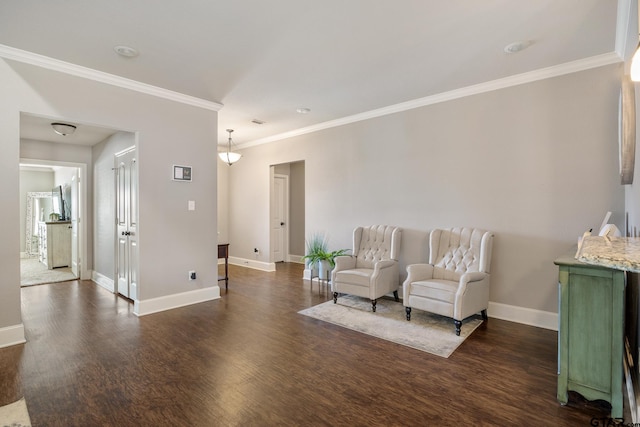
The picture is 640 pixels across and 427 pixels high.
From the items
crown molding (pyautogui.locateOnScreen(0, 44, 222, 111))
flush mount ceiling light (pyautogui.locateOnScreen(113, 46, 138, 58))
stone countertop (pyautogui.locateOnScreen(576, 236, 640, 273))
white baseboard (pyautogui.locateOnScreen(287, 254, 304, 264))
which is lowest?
white baseboard (pyautogui.locateOnScreen(287, 254, 304, 264))

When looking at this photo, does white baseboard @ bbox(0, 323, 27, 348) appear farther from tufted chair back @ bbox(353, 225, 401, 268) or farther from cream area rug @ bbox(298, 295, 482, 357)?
tufted chair back @ bbox(353, 225, 401, 268)

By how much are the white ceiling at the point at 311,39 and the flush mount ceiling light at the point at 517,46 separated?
0.19ft

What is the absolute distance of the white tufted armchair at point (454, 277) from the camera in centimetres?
321

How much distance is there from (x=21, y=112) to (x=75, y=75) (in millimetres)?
646

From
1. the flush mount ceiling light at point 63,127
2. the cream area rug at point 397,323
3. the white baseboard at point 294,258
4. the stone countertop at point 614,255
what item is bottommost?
the cream area rug at point 397,323

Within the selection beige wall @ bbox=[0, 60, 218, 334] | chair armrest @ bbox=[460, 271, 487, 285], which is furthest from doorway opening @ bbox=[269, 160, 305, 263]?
chair armrest @ bbox=[460, 271, 487, 285]

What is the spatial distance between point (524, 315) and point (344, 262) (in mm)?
2233

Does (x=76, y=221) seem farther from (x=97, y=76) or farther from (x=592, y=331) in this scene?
(x=592, y=331)

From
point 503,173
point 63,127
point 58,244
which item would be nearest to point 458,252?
point 503,173

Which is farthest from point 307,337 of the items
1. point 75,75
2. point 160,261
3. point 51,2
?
point 75,75

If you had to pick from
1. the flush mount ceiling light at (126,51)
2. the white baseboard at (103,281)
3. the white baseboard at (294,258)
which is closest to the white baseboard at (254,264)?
the white baseboard at (294,258)

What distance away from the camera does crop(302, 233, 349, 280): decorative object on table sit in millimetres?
4843

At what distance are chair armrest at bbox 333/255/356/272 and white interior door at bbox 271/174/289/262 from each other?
343cm

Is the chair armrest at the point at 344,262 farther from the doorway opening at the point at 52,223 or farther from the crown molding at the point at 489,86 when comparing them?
the doorway opening at the point at 52,223
